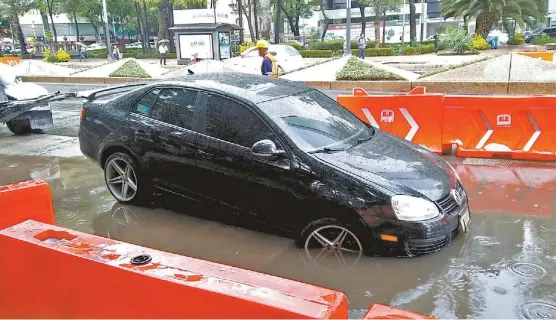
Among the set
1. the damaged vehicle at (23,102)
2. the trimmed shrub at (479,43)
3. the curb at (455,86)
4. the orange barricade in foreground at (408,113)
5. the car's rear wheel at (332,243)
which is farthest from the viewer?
the trimmed shrub at (479,43)

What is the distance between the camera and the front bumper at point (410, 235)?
3955mm

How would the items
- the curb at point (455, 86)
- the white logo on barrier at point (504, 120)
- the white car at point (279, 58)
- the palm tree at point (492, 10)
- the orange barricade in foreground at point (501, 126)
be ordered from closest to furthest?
1. the orange barricade in foreground at point (501, 126)
2. the white logo on barrier at point (504, 120)
3. the curb at point (455, 86)
4. the white car at point (279, 58)
5. the palm tree at point (492, 10)

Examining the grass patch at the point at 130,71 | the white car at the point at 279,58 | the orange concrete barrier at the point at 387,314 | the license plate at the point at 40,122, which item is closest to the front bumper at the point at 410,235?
the orange concrete barrier at the point at 387,314

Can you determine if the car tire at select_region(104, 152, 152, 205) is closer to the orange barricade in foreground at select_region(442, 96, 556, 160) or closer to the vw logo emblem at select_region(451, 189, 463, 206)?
the vw logo emblem at select_region(451, 189, 463, 206)

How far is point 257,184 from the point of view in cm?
447

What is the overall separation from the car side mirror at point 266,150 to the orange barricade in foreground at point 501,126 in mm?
4140

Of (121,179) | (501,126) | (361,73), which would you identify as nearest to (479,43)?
(361,73)

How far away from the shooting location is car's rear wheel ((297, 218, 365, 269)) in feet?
13.6

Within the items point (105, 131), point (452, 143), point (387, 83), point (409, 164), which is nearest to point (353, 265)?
point (409, 164)

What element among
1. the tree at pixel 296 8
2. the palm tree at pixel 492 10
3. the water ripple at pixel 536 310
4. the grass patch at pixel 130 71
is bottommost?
the water ripple at pixel 536 310

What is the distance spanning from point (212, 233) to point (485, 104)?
4628 millimetres

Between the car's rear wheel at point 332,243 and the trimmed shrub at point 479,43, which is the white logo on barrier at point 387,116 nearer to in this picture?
the car's rear wheel at point 332,243

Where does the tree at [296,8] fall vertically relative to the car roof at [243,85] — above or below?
above

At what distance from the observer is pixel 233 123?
15.4 ft
